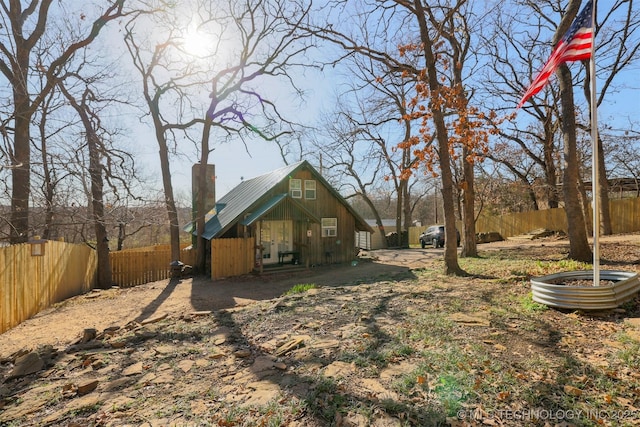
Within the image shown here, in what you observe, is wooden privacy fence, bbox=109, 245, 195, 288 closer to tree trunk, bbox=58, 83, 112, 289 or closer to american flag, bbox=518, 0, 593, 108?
tree trunk, bbox=58, 83, 112, 289

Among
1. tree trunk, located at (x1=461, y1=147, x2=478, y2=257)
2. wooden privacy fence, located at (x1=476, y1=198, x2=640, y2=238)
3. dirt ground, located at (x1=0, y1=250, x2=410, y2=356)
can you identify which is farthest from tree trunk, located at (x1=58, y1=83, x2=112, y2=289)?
wooden privacy fence, located at (x1=476, y1=198, x2=640, y2=238)

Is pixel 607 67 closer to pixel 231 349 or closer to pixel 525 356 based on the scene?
pixel 525 356

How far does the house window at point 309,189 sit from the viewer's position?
17.3 meters

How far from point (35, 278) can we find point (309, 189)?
39.4 feet

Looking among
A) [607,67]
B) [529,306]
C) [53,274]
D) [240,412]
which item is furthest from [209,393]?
[607,67]

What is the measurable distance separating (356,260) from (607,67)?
61.5 feet

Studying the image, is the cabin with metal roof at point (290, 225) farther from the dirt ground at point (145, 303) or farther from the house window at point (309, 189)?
the dirt ground at point (145, 303)

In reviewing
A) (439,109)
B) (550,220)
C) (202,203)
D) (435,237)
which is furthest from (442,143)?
(550,220)

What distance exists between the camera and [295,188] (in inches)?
668

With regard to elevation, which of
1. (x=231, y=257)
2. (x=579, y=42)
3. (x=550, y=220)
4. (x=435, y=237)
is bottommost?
(x=231, y=257)

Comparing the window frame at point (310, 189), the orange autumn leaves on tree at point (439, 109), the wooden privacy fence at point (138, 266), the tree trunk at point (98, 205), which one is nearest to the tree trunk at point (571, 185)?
the orange autumn leaves on tree at point (439, 109)

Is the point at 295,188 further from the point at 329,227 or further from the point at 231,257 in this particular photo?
the point at 231,257

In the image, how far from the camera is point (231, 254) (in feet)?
47.7

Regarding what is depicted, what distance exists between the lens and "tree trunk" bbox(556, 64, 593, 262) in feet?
29.6
